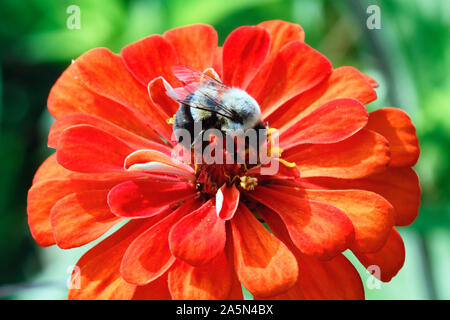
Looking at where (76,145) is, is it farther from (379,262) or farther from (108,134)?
(379,262)

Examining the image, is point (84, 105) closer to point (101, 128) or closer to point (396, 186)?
point (101, 128)

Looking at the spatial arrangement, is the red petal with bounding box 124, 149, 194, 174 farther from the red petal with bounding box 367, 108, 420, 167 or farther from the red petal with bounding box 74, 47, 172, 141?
the red petal with bounding box 367, 108, 420, 167

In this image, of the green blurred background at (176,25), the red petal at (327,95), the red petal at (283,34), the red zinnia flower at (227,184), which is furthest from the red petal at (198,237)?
the green blurred background at (176,25)

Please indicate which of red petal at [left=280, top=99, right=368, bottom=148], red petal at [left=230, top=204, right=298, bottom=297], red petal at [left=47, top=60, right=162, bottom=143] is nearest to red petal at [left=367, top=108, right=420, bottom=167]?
red petal at [left=280, top=99, right=368, bottom=148]

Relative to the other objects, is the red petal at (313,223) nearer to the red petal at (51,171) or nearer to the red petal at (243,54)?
the red petal at (243,54)

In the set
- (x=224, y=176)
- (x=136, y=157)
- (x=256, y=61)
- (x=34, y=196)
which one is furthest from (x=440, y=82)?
(x=34, y=196)

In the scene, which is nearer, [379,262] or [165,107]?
[379,262]
